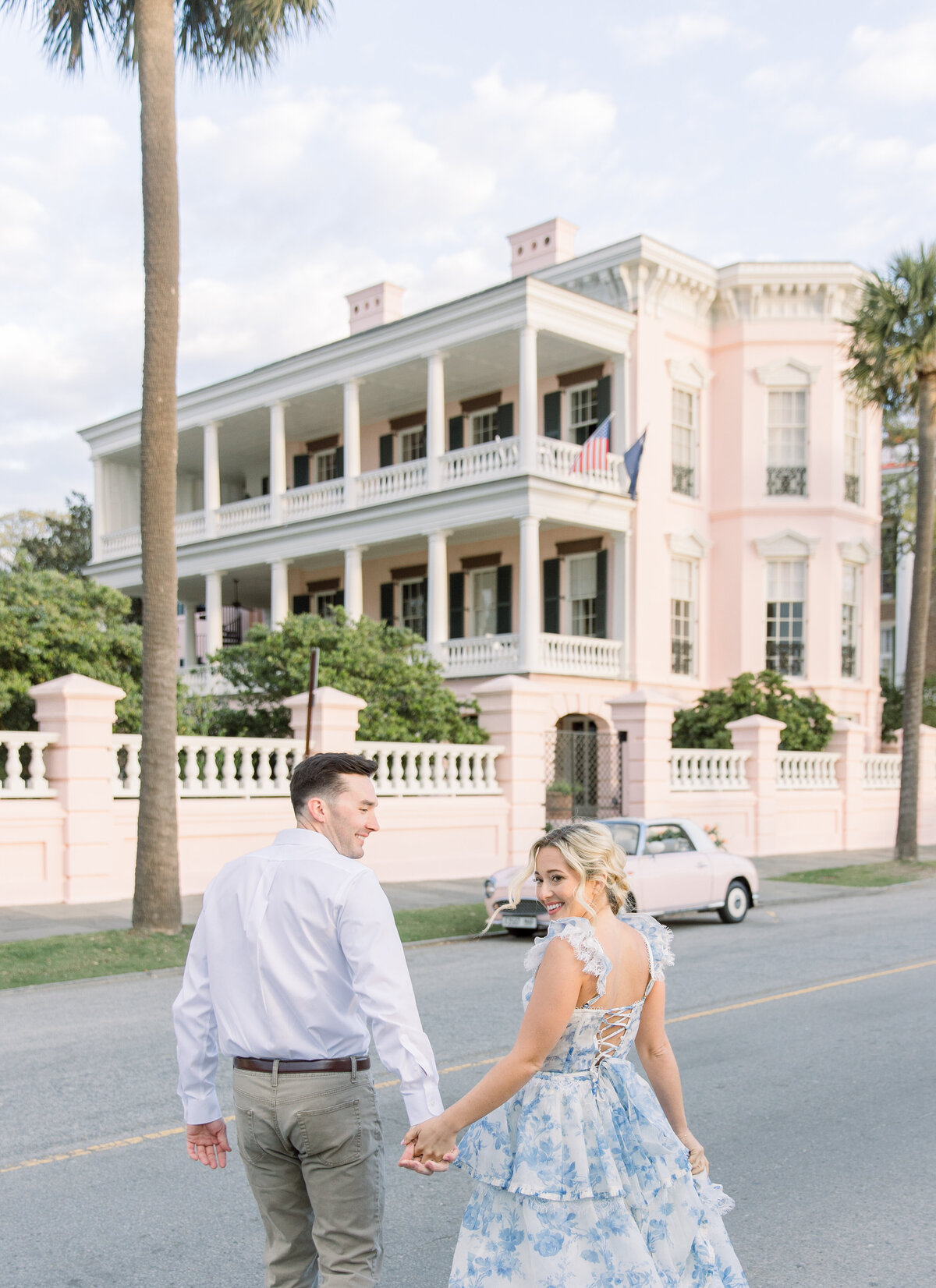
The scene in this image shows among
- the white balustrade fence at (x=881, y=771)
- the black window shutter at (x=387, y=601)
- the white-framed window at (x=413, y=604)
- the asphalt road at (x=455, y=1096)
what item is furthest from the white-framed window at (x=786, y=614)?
the asphalt road at (x=455, y=1096)

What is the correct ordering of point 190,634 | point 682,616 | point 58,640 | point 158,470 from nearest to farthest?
point 158,470 → point 58,640 → point 682,616 → point 190,634

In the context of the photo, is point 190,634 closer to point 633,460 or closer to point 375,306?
point 375,306

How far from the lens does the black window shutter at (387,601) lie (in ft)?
108

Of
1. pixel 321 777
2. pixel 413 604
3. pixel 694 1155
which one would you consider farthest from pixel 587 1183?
pixel 413 604

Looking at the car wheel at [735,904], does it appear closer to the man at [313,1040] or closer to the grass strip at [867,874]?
the grass strip at [867,874]

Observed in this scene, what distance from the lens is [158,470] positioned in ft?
41.9

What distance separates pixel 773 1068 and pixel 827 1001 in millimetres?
2389

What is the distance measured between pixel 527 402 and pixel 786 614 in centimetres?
905

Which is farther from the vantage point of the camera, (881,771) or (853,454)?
(853,454)

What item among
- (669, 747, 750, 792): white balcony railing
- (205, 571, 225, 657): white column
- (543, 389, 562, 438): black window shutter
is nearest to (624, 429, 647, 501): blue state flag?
(543, 389, 562, 438): black window shutter

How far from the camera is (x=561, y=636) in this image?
86.8 feet

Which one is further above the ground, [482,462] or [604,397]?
[604,397]

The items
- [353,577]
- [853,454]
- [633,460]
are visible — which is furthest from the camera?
[853,454]

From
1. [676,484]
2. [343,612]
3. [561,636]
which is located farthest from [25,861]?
[676,484]
